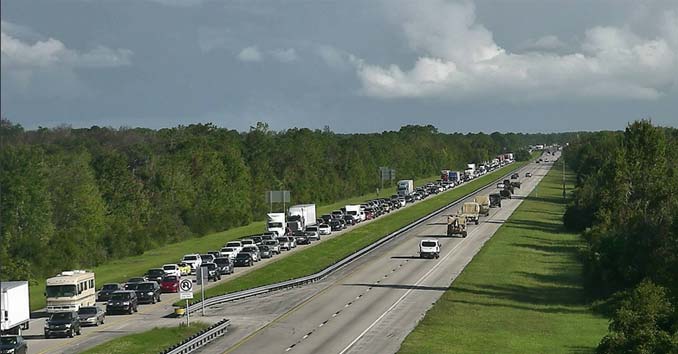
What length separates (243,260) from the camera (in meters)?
95.2

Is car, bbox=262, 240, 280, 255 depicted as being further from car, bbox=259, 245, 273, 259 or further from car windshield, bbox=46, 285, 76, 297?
car windshield, bbox=46, 285, 76, 297

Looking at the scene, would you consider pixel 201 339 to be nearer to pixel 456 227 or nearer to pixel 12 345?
pixel 12 345

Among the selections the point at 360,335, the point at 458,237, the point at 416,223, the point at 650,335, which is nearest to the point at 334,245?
the point at 458,237

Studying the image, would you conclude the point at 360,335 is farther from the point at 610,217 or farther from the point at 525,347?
the point at 610,217

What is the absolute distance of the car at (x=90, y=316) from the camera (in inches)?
2297

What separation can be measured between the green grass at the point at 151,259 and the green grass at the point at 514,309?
28078 mm

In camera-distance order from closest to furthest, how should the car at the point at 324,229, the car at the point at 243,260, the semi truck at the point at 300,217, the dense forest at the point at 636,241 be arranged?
the dense forest at the point at 636,241
the car at the point at 243,260
the semi truck at the point at 300,217
the car at the point at 324,229

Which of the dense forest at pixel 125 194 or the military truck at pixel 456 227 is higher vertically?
the dense forest at pixel 125 194

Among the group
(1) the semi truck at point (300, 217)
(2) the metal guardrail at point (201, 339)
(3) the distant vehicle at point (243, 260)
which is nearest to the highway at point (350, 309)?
(2) the metal guardrail at point (201, 339)

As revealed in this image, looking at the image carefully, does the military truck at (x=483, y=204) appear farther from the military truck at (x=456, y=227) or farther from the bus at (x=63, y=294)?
the bus at (x=63, y=294)

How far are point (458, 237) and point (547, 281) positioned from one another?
39037mm

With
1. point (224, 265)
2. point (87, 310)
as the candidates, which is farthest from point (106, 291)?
point (224, 265)

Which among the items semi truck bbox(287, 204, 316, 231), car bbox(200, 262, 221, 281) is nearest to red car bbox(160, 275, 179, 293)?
car bbox(200, 262, 221, 281)

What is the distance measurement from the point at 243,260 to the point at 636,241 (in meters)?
35.3
